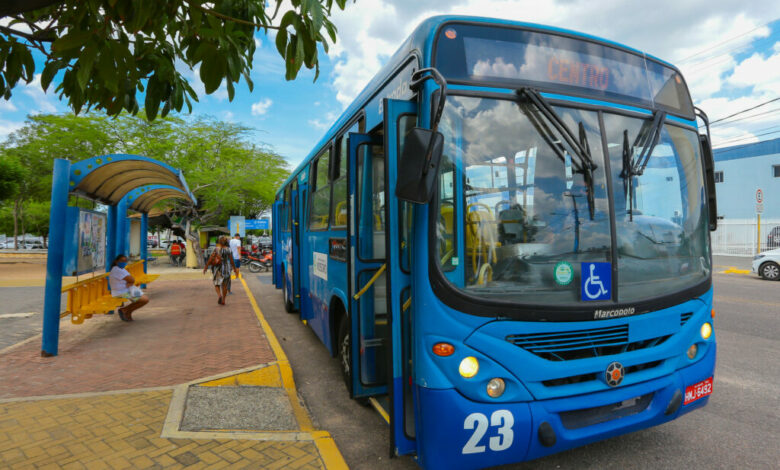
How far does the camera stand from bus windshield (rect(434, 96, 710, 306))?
2818 millimetres

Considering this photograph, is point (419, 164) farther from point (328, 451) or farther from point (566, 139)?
point (328, 451)

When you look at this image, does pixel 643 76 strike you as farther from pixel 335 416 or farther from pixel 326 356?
pixel 326 356

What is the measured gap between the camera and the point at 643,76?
3432mm

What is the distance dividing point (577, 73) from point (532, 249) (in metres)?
1.34

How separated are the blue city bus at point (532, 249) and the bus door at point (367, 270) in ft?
2.53

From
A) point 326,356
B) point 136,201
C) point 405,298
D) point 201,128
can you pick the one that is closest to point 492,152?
point 405,298

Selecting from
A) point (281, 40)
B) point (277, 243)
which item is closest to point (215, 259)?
point (277, 243)

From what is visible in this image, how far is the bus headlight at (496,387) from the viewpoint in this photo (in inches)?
105

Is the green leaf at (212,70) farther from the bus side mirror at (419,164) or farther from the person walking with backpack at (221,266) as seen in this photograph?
the person walking with backpack at (221,266)

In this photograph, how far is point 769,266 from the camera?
14266 mm

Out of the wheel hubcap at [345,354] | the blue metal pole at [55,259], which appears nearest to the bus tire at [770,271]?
the wheel hubcap at [345,354]

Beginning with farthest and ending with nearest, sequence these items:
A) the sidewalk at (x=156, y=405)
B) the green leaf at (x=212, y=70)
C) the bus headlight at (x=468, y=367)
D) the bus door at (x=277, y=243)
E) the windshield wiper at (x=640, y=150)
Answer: the bus door at (x=277, y=243), the sidewalk at (x=156, y=405), the windshield wiper at (x=640, y=150), the bus headlight at (x=468, y=367), the green leaf at (x=212, y=70)

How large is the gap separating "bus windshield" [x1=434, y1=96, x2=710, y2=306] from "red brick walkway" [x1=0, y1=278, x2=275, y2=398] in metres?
4.00

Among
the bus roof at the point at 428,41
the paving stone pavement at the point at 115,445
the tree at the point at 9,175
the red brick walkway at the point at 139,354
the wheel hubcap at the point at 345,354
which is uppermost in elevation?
the tree at the point at 9,175
